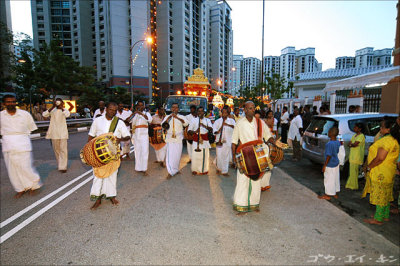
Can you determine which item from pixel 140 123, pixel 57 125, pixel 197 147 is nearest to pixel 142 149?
pixel 140 123

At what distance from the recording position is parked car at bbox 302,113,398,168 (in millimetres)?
6172

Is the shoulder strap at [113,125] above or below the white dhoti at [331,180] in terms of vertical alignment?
above

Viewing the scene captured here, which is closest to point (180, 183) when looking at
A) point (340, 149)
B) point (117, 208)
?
point (117, 208)

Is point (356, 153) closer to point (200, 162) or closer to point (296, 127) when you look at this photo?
point (296, 127)

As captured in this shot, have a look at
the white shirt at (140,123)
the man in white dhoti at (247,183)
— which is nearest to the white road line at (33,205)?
the white shirt at (140,123)

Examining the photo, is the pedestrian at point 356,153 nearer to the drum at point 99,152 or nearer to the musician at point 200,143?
the musician at point 200,143

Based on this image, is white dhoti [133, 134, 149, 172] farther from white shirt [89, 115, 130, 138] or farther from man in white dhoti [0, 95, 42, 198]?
man in white dhoti [0, 95, 42, 198]

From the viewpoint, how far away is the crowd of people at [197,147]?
12.3ft

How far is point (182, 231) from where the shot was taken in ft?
11.4

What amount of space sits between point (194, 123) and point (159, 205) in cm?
279

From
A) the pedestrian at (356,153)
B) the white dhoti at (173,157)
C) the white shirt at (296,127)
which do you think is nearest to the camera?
the pedestrian at (356,153)

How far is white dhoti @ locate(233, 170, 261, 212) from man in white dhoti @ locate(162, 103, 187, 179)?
2.67 metres

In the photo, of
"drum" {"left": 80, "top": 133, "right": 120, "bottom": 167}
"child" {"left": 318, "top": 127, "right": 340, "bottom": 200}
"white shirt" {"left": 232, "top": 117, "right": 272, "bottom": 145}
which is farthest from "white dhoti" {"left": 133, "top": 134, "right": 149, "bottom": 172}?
"child" {"left": 318, "top": 127, "right": 340, "bottom": 200}

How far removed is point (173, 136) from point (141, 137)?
0.93 m
